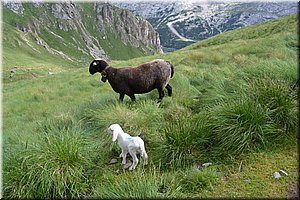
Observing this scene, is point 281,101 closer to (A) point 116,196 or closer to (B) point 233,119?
(B) point 233,119

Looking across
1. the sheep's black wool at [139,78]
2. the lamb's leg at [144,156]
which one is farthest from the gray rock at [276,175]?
the sheep's black wool at [139,78]

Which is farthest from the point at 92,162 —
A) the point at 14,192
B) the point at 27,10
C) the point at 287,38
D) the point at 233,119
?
the point at 27,10

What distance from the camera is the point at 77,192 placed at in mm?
5512

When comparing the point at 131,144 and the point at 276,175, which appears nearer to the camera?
the point at 276,175

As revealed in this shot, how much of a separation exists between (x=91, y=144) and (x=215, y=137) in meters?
2.48

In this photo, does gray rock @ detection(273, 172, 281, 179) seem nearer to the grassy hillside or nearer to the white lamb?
the grassy hillside

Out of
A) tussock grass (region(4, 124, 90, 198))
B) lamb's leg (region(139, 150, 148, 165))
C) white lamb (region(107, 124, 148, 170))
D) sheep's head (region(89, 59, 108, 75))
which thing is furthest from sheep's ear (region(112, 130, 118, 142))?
sheep's head (region(89, 59, 108, 75))

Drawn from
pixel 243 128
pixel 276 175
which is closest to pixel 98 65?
pixel 243 128

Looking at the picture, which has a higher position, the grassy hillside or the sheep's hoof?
the grassy hillside

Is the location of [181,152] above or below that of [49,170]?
below

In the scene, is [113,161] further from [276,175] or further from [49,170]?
[276,175]

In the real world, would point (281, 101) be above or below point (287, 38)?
above

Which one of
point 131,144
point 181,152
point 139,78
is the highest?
point 139,78

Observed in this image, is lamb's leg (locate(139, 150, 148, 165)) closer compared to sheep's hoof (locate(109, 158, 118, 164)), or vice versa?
lamb's leg (locate(139, 150, 148, 165))
